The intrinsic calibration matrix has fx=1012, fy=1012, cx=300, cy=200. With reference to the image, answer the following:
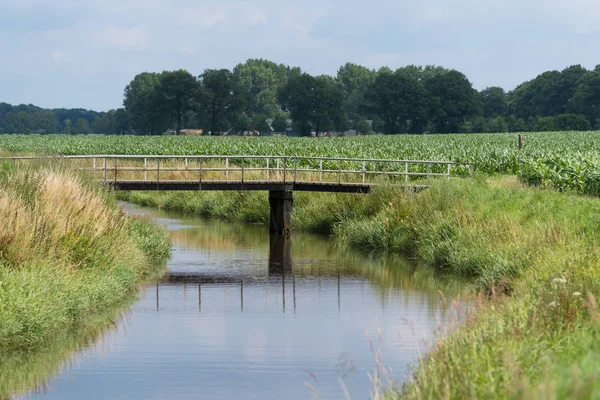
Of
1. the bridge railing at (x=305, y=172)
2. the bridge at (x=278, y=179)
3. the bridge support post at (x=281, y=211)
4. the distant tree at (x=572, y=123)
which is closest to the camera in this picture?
the bridge at (x=278, y=179)

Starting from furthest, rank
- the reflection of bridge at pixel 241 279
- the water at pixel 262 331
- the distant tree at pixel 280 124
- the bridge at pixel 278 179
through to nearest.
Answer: the distant tree at pixel 280 124 → the bridge at pixel 278 179 → the reflection of bridge at pixel 241 279 → the water at pixel 262 331

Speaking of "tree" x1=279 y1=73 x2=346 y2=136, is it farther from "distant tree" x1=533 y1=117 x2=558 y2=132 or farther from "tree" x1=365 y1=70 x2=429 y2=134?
"distant tree" x1=533 y1=117 x2=558 y2=132

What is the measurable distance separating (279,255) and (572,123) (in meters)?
109

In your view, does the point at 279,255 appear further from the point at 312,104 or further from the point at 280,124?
the point at 280,124

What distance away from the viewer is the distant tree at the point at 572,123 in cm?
13550

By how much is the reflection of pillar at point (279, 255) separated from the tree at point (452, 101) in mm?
A: 121300

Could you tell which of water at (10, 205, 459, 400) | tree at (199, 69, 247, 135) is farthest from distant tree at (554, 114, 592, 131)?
water at (10, 205, 459, 400)

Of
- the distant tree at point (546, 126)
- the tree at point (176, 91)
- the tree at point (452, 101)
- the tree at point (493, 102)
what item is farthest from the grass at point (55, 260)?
the tree at point (493, 102)

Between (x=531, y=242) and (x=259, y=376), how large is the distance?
10.3 meters

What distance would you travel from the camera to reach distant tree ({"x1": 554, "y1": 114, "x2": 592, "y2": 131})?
136 meters

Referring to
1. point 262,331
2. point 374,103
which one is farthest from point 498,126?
point 262,331

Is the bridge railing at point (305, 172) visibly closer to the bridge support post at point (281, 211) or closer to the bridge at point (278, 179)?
the bridge at point (278, 179)

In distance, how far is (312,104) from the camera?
514 feet

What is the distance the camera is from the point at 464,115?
533 feet
